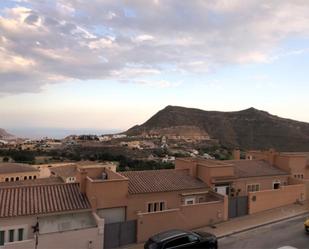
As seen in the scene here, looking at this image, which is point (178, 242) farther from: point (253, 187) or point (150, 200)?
point (253, 187)

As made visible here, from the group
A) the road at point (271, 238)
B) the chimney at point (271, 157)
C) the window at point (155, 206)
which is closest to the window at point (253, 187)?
the chimney at point (271, 157)

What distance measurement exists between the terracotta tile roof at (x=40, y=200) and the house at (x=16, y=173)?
31449 mm

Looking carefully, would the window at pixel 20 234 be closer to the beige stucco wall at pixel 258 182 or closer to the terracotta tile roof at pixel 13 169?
the beige stucco wall at pixel 258 182

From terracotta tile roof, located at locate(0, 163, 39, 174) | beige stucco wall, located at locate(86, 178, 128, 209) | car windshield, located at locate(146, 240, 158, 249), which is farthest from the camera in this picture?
terracotta tile roof, located at locate(0, 163, 39, 174)

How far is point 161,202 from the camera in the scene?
27859 mm

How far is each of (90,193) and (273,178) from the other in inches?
756

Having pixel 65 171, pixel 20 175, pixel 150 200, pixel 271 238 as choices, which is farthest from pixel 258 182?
pixel 20 175

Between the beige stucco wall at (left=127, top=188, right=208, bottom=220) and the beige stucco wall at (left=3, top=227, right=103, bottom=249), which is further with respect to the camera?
the beige stucco wall at (left=127, top=188, right=208, bottom=220)

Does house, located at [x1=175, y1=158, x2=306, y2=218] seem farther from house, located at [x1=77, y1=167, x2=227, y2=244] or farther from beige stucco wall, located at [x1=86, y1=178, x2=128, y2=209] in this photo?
beige stucco wall, located at [x1=86, y1=178, x2=128, y2=209]

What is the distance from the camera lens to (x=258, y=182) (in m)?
34.6

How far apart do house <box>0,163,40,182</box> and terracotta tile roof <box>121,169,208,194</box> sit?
3063cm

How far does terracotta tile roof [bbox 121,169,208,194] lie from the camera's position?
2764 centimetres

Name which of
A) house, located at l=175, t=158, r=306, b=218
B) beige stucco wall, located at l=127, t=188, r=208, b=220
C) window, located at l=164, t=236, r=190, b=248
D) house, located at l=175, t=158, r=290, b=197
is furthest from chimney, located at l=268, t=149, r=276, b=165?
window, located at l=164, t=236, r=190, b=248

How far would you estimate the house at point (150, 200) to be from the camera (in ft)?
80.6
